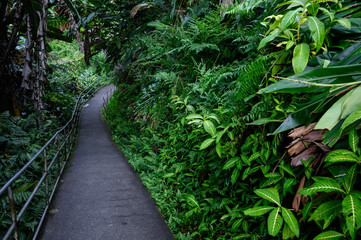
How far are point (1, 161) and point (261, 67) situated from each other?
465cm

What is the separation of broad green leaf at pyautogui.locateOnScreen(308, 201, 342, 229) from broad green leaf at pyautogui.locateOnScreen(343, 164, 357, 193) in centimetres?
13

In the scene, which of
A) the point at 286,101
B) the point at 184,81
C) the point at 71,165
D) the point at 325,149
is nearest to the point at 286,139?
the point at 286,101

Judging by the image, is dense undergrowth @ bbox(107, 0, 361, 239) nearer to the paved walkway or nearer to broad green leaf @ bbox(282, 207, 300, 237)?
broad green leaf @ bbox(282, 207, 300, 237)

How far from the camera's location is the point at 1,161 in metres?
4.24

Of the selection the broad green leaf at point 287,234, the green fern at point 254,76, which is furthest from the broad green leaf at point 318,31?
the broad green leaf at point 287,234

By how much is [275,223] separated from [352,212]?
20.8 inches

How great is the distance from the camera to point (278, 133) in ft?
6.55

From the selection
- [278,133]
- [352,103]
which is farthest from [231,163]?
[352,103]

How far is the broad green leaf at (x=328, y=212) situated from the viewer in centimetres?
136

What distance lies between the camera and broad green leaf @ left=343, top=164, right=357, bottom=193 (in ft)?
4.28

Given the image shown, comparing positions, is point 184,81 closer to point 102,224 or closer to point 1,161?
point 102,224

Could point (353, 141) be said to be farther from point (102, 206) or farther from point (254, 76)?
point (102, 206)

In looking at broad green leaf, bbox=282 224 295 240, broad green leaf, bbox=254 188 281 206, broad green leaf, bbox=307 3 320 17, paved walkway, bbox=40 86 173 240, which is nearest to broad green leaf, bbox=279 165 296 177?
broad green leaf, bbox=254 188 281 206

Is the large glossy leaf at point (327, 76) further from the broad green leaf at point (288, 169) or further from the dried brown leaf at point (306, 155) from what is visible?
the broad green leaf at point (288, 169)
